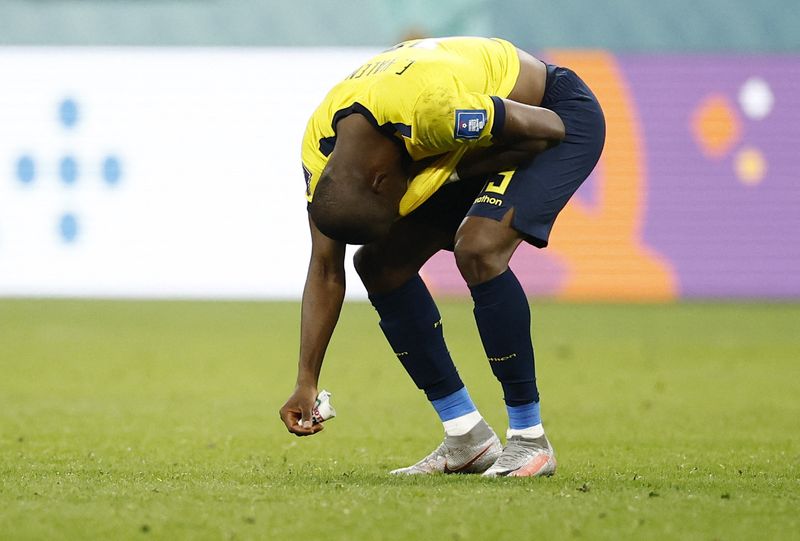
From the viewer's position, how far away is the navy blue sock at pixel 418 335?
5.19 metres

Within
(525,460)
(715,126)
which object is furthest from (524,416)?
(715,126)

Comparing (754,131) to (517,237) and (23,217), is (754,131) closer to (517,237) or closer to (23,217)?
(23,217)

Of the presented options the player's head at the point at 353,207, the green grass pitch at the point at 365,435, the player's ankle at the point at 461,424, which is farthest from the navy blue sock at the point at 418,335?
the player's head at the point at 353,207

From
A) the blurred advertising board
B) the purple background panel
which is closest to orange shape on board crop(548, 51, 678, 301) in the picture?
the blurred advertising board

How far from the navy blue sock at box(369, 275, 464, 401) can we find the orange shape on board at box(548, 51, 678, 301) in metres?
10.8

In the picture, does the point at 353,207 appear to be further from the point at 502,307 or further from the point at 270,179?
the point at 270,179

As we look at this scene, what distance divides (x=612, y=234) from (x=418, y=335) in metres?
11.0

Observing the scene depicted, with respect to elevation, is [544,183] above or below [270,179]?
above

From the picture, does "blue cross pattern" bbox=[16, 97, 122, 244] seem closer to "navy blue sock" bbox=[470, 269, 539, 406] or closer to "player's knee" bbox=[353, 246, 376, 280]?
"player's knee" bbox=[353, 246, 376, 280]

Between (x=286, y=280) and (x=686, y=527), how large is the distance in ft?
39.8

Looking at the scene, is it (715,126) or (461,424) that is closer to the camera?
(461,424)

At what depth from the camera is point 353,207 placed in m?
4.54

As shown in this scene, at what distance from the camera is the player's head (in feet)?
14.9

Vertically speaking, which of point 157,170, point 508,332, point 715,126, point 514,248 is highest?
point 514,248
